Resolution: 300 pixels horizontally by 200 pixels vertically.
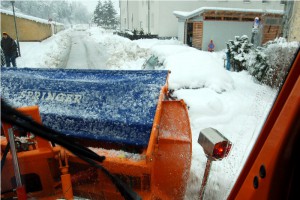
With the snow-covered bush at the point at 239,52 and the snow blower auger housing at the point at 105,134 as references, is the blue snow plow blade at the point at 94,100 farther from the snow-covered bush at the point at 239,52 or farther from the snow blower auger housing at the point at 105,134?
the snow-covered bush at the point at 239,52

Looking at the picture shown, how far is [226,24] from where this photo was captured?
1762 centimetres

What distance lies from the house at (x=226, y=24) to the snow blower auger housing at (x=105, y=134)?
1538 centimetres

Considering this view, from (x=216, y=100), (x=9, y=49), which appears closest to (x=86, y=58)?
(x=9, y=49)

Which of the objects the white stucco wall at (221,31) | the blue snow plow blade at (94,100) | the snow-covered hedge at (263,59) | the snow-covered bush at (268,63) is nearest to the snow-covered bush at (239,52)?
the snow-covered hedge at (263,59)

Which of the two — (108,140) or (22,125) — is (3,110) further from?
(108,140)

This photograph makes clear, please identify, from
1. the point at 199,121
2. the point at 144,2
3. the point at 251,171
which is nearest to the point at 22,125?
the point at 251,171

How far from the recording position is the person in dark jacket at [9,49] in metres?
9.32

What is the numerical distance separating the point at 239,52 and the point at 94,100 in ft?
29.4

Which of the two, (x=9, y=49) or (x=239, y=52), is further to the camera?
(x=239, y=52)

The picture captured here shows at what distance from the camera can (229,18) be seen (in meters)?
17.7

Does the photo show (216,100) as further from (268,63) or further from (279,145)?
(279,145)

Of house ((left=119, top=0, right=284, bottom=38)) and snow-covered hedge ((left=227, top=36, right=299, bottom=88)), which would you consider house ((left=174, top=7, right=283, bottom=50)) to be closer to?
house ((left=119, top=0, right=284, bottom=38))

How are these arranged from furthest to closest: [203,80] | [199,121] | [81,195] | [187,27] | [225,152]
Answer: [187,27]
[203,80]
[199,121]
[81,195]
[225,152]

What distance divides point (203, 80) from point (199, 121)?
4.38 feet
